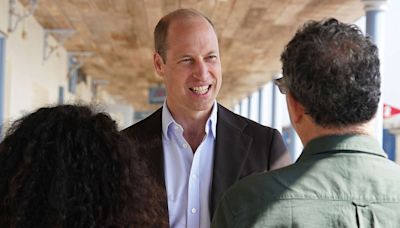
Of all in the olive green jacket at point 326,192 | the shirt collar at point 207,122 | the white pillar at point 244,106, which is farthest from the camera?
the white pillar at point 244,106

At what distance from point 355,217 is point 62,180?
572 mm

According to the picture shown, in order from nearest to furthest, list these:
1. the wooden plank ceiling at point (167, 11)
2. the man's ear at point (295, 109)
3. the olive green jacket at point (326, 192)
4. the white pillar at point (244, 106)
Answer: the olive green jacket at point (326, 192) → the man's ear at point (295, 109) → the wooden plank ceiling at point (167, 11) → the white pillar at point (244, 106)

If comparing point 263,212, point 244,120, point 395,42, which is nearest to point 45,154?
point 263,212

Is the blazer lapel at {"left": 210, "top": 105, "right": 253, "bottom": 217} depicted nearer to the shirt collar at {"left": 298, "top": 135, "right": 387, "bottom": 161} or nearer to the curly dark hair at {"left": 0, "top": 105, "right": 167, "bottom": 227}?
the curly dark hair at {"left": 0, "top": 105, "right": 167, "bottom": 227}

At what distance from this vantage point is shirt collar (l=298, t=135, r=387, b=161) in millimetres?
1265

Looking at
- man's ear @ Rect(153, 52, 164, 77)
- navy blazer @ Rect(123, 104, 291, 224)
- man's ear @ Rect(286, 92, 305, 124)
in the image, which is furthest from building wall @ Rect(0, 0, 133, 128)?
man's ear @ Rect(286, 92, 305, 124)

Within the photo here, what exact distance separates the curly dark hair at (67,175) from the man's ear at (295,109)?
1.17ft

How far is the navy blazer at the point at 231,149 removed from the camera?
1970 millimetres

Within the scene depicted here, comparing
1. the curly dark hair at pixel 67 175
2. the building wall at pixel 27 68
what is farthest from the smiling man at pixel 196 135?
the building wall at pixel 27 68

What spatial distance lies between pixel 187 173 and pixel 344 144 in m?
0.80

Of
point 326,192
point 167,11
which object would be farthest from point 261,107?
point 326,192

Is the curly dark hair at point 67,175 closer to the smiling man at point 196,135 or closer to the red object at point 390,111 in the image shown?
the smiling man at point 196,135

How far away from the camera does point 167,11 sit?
579 centimetres

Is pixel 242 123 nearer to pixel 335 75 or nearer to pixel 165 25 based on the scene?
pixel 165 25
